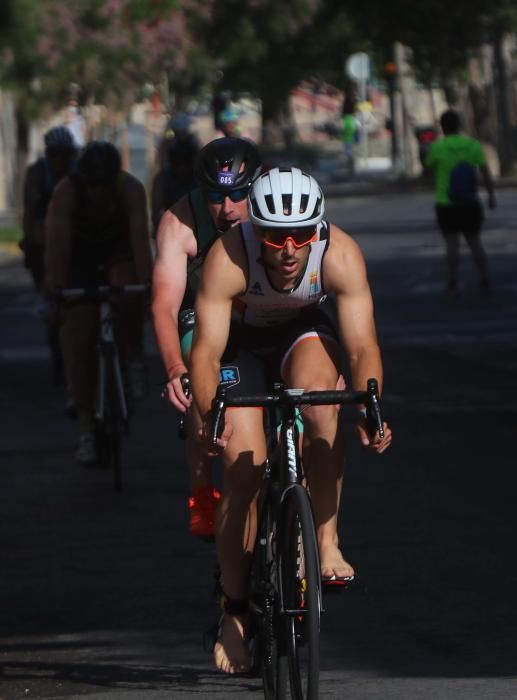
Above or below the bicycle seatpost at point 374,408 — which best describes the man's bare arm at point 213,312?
above

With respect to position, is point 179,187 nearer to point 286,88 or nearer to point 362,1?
point 362,1

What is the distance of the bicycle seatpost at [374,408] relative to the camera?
18.9 feet

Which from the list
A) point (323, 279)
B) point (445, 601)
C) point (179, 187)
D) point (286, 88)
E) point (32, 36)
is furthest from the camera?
point (286, 88)

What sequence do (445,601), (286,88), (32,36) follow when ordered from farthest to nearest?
1. (286,88)
2. (32,36)
3. (445,601)

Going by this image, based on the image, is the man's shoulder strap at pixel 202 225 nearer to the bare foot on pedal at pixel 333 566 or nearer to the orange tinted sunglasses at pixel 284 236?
the orange tinted sunglasses at pixel 284 236

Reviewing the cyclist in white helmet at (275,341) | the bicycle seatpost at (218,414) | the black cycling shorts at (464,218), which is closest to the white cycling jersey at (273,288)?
the cyclist in white helmet at (275,341)

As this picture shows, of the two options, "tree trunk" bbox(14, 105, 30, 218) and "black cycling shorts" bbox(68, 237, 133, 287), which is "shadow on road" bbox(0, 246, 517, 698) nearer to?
"black cycling shorts" bbox(68, 237, 133, 287)

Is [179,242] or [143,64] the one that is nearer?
[179,242]

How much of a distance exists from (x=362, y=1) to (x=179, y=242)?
44.4 metres

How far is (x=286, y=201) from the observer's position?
5.98m

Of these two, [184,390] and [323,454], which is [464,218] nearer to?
[184,390]

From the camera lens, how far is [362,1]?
5062 cm

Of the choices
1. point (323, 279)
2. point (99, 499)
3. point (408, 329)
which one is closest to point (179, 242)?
point (323, 279)

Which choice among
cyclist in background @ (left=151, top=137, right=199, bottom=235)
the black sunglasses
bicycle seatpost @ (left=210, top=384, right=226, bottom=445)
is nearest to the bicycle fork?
cyclist in background @ (left=151, top=137, right=199, bottom=235)
